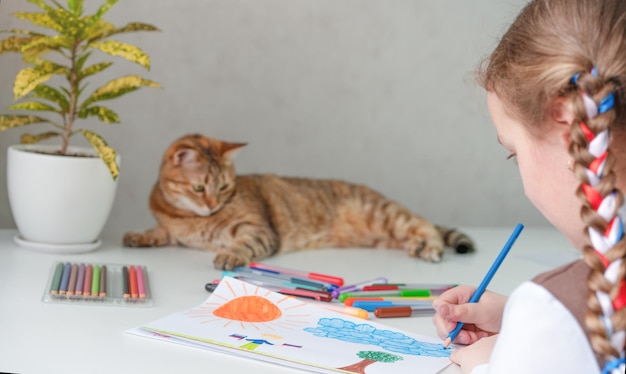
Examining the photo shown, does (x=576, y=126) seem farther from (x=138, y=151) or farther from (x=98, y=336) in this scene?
(x=138, y=151)

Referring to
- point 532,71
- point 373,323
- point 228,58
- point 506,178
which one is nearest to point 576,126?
point 532,71

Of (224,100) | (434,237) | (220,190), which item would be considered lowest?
(434,237)

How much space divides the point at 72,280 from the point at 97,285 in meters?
0.04

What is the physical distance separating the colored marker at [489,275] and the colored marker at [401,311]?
0.52 feet

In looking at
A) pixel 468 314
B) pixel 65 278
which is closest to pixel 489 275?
pixel 468 314

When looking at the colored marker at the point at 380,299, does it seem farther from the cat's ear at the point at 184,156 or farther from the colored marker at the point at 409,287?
the cat's ear at the point at 184,156

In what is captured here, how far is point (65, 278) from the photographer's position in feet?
3.97

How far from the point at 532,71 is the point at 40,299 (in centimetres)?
76

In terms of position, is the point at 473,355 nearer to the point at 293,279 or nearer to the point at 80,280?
the point at 293,279

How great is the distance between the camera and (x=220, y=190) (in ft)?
5.54

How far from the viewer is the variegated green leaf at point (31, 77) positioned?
1.34 meters

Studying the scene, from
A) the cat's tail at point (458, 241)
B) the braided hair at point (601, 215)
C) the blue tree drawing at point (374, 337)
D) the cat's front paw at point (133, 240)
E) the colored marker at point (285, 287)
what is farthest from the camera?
the cat's tail at point (458, 241)

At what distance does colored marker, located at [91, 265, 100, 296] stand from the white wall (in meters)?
0.54

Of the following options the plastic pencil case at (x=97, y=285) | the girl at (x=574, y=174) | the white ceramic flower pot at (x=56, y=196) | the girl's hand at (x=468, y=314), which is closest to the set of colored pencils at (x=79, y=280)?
the plastic pencil case at (x=97, y=285)
